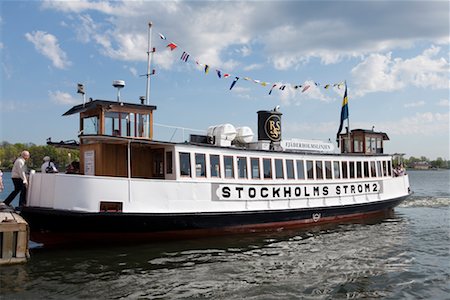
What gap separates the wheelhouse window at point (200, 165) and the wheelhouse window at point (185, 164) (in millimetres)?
318

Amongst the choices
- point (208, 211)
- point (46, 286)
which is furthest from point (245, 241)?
point (46, 286)

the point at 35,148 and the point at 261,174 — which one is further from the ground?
the point at 35,148

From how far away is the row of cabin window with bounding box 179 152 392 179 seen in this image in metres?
14.5

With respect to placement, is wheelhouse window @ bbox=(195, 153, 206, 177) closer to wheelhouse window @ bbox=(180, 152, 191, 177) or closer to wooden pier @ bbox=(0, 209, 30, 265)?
wheelhouse window @ bbox=(180, 152, 191, 177)

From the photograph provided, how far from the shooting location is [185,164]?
46.3 ft

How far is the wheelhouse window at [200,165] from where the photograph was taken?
14.4m

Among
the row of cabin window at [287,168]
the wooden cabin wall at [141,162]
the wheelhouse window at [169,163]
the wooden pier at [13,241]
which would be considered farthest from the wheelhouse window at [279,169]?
the wooden pier at [13,241]

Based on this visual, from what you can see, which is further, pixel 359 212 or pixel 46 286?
pixel 359 212

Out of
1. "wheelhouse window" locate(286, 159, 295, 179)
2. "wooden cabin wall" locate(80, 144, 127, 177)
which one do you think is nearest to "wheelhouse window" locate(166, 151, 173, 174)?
"wooden cabin wall" locate(80, 144, 127, 177)

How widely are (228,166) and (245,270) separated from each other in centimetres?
508

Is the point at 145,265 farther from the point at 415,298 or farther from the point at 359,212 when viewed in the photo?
the point at 359,212

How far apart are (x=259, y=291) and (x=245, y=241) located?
5.13 m

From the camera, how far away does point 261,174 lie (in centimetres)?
1609

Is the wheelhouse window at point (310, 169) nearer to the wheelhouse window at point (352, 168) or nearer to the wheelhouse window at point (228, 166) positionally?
the wheelhouse window at point (352, 168)
